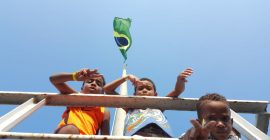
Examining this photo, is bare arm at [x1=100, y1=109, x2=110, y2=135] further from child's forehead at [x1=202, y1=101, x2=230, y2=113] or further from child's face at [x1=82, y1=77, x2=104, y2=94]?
child's forehead at [x1=202, y1=101, x2=230, y2=113]

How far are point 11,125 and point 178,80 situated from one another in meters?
2.05

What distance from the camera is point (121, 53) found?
1003 centimetres

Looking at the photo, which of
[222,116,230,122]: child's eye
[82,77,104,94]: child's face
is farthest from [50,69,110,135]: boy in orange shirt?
[222,116,230,122]: child's eye

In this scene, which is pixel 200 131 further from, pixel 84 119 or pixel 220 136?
pixel 84 119

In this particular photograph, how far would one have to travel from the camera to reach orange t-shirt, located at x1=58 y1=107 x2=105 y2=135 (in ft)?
12.7

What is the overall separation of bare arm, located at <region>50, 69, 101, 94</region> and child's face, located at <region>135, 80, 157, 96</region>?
0.94 meters

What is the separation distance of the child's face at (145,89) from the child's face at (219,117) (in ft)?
5.21

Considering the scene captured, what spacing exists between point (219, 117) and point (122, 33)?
8.09 metres

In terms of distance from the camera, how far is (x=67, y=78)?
3.77 meters

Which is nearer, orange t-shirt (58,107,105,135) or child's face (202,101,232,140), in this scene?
child's face (202,101,232,140)

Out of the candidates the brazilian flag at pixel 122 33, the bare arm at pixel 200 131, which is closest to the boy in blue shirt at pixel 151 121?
the bare arm at pixel 200 131

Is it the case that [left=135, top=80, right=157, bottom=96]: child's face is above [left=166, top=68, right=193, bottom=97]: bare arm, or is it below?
below

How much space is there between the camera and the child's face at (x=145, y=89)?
4.43m

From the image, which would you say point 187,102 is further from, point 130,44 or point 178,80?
point 130,44
